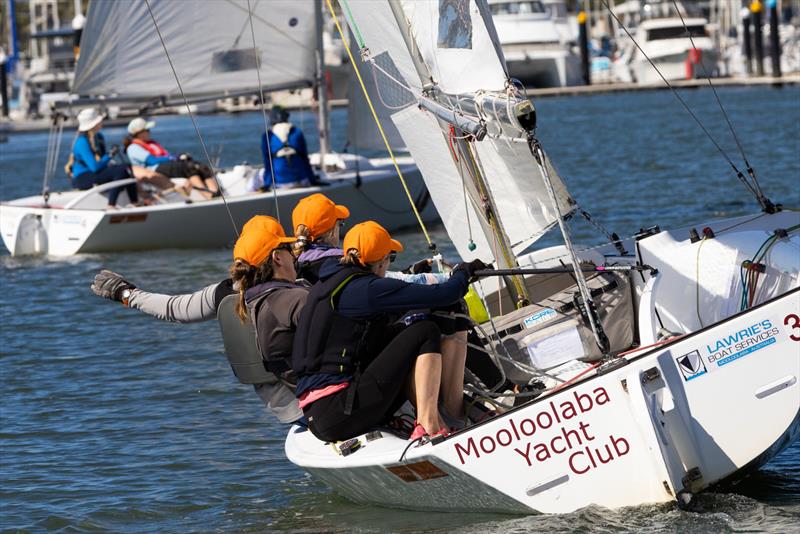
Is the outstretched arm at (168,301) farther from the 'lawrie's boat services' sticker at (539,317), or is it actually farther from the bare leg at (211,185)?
the bare leg at (211,185)

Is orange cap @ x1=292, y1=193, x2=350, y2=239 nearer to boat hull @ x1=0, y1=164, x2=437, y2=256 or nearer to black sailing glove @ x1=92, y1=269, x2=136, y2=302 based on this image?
black sailing glove @ x1=92, y1=269, x2=136, y2=302

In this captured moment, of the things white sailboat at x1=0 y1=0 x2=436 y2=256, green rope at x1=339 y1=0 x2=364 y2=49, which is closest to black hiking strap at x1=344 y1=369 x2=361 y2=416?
green rope at x1=339 y1=0 x2=364 y2=49

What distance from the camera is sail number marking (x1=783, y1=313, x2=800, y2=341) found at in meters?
5.65

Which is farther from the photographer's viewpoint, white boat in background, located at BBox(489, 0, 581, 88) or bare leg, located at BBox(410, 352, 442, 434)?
white boat in background, located at BBox(489, 0, 581, 88)

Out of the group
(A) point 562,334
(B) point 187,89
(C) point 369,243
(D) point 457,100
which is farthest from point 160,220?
(C) point 369,243

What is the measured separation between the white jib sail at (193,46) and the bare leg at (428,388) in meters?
10.7

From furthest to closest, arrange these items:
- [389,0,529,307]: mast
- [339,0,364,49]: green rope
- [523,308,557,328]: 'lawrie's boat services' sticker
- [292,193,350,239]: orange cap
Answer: [339,0,364,49]: green rope < [389,0,529,307]: mast < [523,308,557,328]: 'lawrie's boat services' sticker < [292,193,350,239]: orange cap

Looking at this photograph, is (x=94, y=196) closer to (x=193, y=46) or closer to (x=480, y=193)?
(x=193, y=46)

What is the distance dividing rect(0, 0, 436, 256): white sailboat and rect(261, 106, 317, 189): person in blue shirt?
16cm

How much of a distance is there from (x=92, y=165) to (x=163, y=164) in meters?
0.75

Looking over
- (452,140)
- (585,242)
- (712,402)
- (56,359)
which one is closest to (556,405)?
(712,402)

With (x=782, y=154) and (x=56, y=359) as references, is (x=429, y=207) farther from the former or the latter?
(x=782, y=154)

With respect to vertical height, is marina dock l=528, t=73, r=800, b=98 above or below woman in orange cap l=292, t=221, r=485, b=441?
below

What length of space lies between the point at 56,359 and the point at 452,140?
417 centimetres
